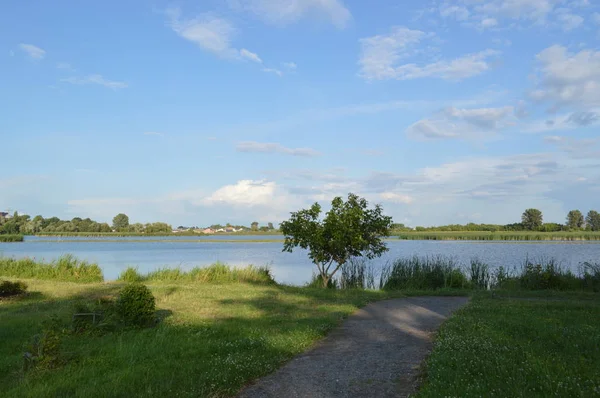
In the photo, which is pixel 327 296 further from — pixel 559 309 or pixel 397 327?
pixel 559 309

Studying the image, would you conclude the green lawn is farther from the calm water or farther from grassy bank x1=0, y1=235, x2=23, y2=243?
grassy bank x1=0, y1=235, x2=23, y2=243

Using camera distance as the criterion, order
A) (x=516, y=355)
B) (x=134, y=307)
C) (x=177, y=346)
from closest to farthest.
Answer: (x=516, y=355)
(x=177, y=346)
(x=134, y=307)

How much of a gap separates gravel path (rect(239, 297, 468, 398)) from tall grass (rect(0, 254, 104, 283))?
44.0 feet

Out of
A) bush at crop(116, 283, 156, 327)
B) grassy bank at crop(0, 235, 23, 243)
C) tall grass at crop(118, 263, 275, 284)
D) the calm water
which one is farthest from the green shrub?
grassy bank at crop(0, 235, 23, 243)

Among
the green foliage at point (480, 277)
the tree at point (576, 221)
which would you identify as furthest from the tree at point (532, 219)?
the green foliage at point (480, 277)

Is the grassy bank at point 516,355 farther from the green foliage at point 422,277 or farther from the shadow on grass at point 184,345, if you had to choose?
the green foliage at point 422,277

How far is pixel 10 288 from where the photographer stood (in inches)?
533

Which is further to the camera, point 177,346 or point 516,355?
point 177,346

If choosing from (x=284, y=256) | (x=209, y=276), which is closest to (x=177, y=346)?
(x=209, y=276)

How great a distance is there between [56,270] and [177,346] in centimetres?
1484

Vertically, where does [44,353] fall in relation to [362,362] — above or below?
above

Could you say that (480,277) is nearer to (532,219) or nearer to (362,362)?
(362,362)

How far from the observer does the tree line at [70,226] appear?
323ft

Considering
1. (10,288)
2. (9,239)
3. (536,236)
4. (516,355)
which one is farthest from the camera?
(9,239)
